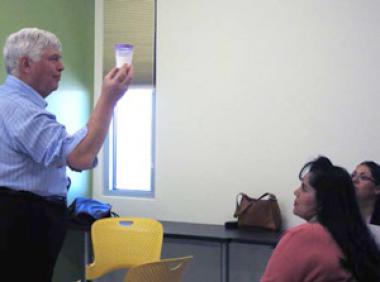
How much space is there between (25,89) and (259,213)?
7.20ft

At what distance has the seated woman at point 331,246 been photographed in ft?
4.79

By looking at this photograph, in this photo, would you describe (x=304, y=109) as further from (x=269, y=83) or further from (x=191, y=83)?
(x=191, y=83)

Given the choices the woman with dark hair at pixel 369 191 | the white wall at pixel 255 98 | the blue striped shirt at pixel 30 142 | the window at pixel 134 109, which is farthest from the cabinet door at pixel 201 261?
the blue striped shirt at pixel 30 142

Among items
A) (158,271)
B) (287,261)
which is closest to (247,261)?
(158,271)

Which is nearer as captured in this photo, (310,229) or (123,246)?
(310,229)

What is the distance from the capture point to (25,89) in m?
1.52

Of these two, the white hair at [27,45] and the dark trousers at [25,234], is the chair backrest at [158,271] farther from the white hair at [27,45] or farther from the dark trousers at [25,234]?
the white hair at [27,45]

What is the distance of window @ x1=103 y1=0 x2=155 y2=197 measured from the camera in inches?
151

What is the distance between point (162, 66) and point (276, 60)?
87 centimetres

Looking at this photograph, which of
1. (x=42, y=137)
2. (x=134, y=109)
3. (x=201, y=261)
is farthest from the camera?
(x=134, y=109)

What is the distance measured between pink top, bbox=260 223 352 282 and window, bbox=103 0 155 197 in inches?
96.2

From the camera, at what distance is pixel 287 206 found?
3.46 metres

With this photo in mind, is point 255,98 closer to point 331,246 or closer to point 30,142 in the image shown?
point 331,246

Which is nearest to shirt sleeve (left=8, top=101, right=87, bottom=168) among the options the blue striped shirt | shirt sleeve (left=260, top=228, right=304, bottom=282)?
the blue striped shirt
